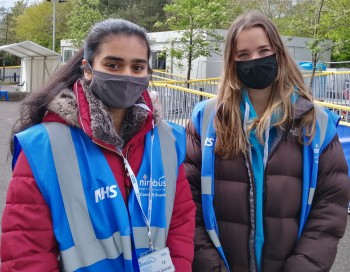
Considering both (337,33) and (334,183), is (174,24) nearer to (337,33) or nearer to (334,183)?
(337,33)

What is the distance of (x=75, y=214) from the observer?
1.73m

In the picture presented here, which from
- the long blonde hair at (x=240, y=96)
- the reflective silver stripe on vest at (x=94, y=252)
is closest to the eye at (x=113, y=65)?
the long blonde hair at (x=240, y=96)

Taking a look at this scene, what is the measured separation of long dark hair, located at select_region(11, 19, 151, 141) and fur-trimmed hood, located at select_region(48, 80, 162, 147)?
74mm

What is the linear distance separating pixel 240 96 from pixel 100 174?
0.95 m

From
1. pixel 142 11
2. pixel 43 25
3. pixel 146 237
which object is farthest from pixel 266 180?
pixel 43 25

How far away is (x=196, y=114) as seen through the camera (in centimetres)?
238

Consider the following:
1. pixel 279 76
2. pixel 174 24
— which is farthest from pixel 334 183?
pixel 174 24

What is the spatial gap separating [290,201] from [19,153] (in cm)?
127

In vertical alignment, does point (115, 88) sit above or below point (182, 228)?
above

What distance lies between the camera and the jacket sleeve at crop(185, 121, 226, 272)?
2.19m

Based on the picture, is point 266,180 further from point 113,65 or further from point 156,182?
point 113,65

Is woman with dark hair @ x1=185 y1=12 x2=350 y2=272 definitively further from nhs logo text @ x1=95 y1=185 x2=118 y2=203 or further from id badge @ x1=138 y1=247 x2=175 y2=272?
nhs logo text @ x1=95 y1=185 x2=118 y2=203

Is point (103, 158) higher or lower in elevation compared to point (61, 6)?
lower

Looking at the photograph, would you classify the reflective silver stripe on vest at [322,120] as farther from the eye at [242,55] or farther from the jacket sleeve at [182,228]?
the jacket sleeve at [182,228]
